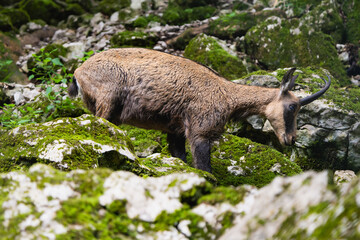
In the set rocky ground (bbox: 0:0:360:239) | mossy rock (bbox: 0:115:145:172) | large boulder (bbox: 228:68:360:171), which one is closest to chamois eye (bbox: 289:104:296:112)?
rocky ground (bbox: 0:0:360:239)

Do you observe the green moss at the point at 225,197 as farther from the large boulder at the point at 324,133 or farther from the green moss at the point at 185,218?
the large boulder at the point at 324,133

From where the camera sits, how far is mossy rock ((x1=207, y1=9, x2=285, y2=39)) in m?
12.3

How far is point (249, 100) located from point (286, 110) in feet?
2.22

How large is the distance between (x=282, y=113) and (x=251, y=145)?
0.84 m

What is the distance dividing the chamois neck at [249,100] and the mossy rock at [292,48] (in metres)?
3.56

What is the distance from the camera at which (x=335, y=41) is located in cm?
1109

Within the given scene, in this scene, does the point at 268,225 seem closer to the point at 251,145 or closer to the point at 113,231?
the point at 113,231

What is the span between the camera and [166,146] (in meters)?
7.07

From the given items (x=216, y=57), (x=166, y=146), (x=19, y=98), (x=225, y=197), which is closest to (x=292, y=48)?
(x=216, y=57)

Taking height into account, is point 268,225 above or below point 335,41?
above

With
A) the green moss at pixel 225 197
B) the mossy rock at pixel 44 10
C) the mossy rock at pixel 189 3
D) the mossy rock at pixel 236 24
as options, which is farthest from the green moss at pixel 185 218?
the mossy rock at pixel 44 10

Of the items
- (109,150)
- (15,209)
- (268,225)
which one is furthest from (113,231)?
(109,150)

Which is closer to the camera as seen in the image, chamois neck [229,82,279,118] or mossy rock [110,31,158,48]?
chamois neck [229,82,279,118]

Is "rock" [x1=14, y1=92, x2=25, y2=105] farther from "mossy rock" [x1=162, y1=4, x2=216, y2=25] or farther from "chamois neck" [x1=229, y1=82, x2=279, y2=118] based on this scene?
"mossy rock" [x1=162, y1=4, x2=216, y2=25]
